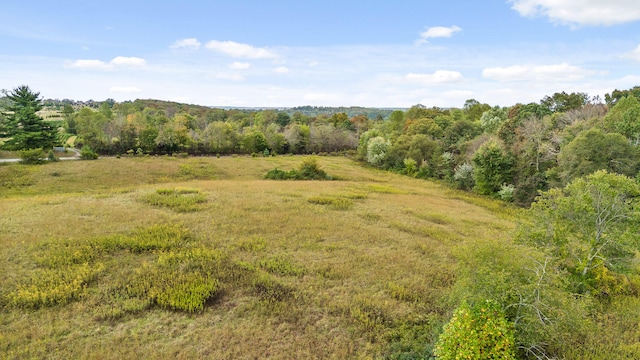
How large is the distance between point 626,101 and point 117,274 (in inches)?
1787

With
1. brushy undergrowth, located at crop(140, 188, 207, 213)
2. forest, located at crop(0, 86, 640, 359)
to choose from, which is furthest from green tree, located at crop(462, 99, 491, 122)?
brushy undergrowth, located at crop(140, 188, 207, 213)

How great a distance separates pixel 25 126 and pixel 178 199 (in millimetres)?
35147

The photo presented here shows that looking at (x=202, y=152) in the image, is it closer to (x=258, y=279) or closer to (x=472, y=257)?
(x=258, y=279)

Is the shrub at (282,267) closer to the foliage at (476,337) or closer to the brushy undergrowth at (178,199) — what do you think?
the foliage at (476,337)

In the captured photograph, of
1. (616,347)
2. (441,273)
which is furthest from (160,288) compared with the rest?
(616,347)

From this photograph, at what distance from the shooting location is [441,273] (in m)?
13.5

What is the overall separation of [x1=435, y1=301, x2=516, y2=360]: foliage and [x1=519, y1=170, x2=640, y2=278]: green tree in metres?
5.96

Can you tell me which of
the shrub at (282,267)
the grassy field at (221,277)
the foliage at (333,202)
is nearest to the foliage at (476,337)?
the grassy field at (221,277)

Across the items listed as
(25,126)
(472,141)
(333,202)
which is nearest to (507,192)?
(472,141)

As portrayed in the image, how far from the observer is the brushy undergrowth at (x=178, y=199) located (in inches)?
839

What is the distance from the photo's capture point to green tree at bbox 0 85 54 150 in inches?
1636

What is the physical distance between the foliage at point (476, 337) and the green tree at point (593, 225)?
596 cm

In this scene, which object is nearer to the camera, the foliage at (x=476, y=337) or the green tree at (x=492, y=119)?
the foliage at (x=476, y=337)

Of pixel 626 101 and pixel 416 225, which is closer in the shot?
pixel 416 225
